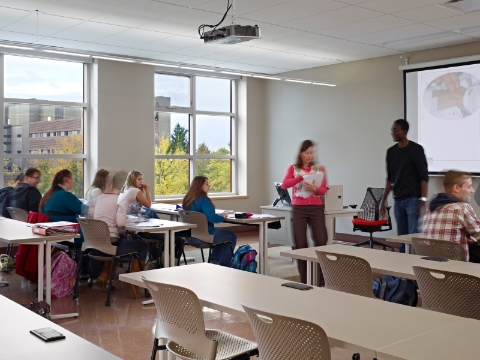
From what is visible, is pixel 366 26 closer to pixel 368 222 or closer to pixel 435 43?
pixel 435 43

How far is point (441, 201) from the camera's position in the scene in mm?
4094

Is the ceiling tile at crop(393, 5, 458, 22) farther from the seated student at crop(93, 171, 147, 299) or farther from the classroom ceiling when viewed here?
the seated student at crop(93, 171, 147, 299)

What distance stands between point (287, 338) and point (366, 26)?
5.77m

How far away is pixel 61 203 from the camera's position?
602 centimetres

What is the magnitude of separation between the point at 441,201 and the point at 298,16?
332 centimetres

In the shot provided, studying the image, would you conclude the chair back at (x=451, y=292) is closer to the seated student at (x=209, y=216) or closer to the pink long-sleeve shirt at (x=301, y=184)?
the pink long-sleeve shirt at (x=301, y=184)

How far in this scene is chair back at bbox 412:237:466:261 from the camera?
3738mm

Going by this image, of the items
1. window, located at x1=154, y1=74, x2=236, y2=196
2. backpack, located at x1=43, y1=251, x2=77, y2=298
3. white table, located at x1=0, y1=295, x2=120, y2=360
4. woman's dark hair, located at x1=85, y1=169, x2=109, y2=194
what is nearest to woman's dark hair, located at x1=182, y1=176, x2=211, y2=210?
woman's dark hair, located at x1=85, y1=169, x2=109, y2=194

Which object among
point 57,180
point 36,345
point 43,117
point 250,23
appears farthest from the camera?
point 43,117

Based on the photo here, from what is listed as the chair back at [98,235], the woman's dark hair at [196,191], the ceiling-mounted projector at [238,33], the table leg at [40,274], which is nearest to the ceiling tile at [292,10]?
the ceiling-mounted projector at [238,33]

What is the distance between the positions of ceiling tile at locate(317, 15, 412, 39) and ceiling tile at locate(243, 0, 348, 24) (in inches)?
30.2

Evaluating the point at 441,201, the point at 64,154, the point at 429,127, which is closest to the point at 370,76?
the point at 429,127

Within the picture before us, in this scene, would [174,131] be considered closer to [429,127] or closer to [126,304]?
[429,127]

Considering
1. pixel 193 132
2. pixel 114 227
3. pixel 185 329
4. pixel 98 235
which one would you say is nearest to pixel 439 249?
pixel 185 329
